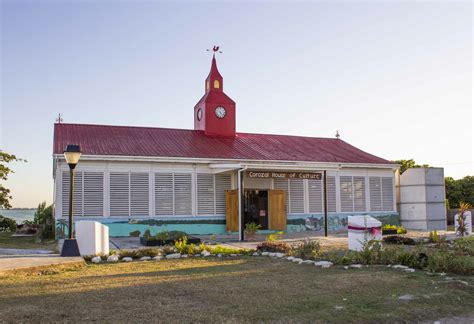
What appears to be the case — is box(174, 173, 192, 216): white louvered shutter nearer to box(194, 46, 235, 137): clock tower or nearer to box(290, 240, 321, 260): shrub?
box(194, 46, 235, 137): clock tower

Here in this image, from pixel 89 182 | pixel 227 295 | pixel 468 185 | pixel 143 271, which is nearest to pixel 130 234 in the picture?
pixel 89 182

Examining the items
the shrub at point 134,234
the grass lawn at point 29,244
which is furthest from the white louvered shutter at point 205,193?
the grass lawn at point 29,244

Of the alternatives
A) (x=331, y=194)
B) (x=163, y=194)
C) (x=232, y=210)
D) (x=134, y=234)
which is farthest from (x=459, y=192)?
(x=134, y=234)

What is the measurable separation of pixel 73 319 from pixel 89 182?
13.9 metres

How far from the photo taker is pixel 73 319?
5973 millimetres

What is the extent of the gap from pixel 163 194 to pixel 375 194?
34.5 ft

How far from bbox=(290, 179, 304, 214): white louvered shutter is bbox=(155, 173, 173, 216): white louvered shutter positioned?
560cm

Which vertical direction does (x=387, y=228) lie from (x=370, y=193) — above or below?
below

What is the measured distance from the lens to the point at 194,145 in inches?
895

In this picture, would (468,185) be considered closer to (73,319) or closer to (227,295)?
(227,295)

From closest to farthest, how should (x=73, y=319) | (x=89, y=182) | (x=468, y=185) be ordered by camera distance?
(x=73, y=319) → (x=89, y=182) → (x=468, y=185)

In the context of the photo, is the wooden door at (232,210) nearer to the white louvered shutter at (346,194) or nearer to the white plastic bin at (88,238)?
the white louvered shutter at (346,194)

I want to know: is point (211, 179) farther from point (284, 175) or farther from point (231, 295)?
point (231, 295)

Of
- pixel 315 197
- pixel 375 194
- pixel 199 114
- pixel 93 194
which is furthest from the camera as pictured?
pixel 199 114
